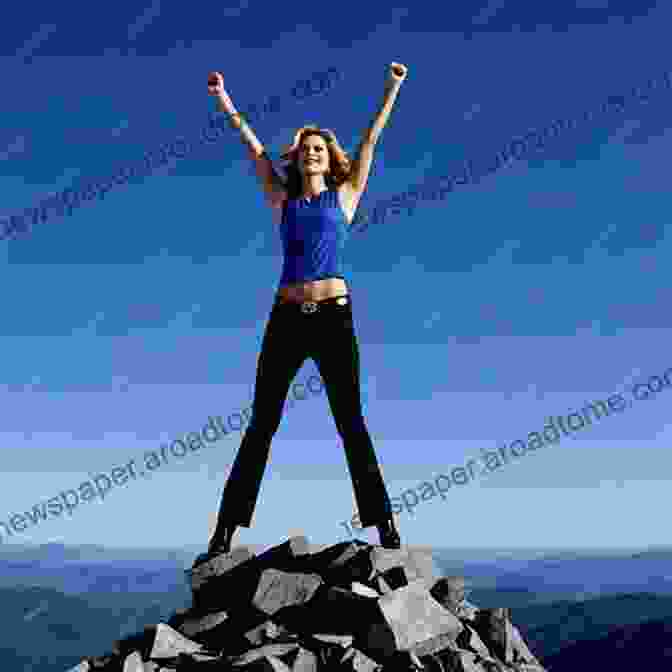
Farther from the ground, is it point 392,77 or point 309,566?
point 392,77

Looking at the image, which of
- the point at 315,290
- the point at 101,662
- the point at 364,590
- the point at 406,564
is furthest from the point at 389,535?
the point at 101,662

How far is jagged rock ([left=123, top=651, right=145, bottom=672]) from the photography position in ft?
22.8

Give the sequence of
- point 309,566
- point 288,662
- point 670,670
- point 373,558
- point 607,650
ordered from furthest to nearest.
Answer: point 607,650, point 670,670, point 309,566, point 373,558, point 288,662

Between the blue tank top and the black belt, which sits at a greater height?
the blue tank top

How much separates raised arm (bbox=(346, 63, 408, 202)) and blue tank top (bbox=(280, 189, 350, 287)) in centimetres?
36

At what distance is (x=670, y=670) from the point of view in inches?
3452

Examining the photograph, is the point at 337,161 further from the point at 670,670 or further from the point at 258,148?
the point at 670,670

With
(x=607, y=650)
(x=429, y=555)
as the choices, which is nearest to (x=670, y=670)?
(x=607, y=650)

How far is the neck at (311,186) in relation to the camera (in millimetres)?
8414

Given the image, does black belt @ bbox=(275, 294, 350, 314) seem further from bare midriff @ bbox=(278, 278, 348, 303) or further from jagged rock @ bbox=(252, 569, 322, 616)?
jagged rock @ bbox=(252, 569, 322, 616)

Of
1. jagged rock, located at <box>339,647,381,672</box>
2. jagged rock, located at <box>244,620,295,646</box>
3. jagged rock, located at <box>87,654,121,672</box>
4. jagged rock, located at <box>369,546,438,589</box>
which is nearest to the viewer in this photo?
jagged rock, located at <box>339,647,381,672</box>

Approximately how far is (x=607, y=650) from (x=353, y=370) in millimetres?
115045

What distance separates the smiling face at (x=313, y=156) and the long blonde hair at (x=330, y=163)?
14 centimetres

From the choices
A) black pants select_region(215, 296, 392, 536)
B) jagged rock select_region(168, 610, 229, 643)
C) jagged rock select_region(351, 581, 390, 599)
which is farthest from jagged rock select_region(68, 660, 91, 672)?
jagged rock select_region(351, 581, 390, 599)
